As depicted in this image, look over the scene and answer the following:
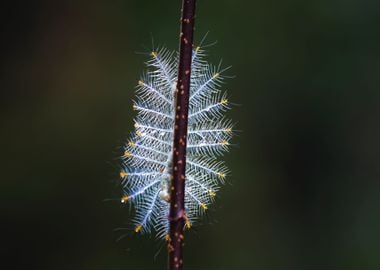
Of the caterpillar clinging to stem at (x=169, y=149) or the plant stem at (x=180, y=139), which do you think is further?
the caterpillar clinging to stem at (x=169, y=149)

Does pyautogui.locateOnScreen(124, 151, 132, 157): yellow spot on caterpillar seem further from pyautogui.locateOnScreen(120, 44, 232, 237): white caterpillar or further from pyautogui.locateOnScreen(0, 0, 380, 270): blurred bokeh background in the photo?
pyautogui.locateOnScreen(0, 0, 380, 270): blurred bokeh background

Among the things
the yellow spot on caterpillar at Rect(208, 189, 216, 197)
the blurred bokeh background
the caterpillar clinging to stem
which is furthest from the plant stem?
the blurred bokeh background

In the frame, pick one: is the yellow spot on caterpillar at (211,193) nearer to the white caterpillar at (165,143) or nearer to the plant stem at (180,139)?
the white caterpillar at (165,143)
